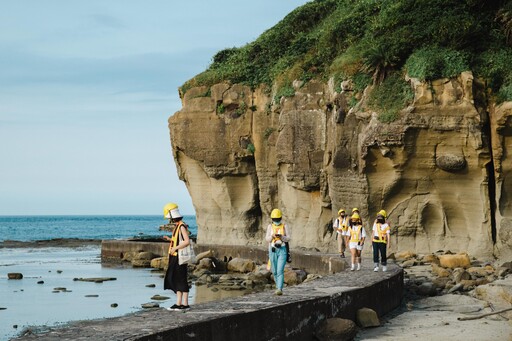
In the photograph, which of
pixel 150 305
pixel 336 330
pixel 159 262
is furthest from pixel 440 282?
pixel 159 262

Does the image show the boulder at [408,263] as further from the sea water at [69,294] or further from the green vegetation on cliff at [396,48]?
the sea water at [69,294]

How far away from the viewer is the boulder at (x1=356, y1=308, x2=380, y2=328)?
16891 millimetres

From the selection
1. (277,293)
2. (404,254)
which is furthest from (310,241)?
(277,293)

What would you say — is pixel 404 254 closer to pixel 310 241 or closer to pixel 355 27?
pixel 310 241

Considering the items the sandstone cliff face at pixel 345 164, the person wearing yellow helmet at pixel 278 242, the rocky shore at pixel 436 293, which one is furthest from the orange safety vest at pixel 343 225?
the person wearing yellow helmet at pixel 278 242

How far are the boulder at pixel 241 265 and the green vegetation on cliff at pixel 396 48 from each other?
7.81m

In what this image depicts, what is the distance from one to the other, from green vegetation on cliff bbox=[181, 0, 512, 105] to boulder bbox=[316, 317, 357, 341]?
47.0 ft

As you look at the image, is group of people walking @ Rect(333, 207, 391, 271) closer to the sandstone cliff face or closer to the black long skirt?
the sandstone cliff face

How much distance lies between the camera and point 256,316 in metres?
13.6

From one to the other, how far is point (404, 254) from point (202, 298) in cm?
727

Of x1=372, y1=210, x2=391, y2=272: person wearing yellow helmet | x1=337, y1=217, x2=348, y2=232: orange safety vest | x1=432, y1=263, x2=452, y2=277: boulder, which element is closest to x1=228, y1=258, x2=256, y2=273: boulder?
x1=337, y1=217, x2=348, y2=232: orange safety vest

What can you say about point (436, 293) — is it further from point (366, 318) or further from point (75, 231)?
point (75, 231)

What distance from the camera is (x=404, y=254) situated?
28891mm

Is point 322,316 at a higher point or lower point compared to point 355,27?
lower
